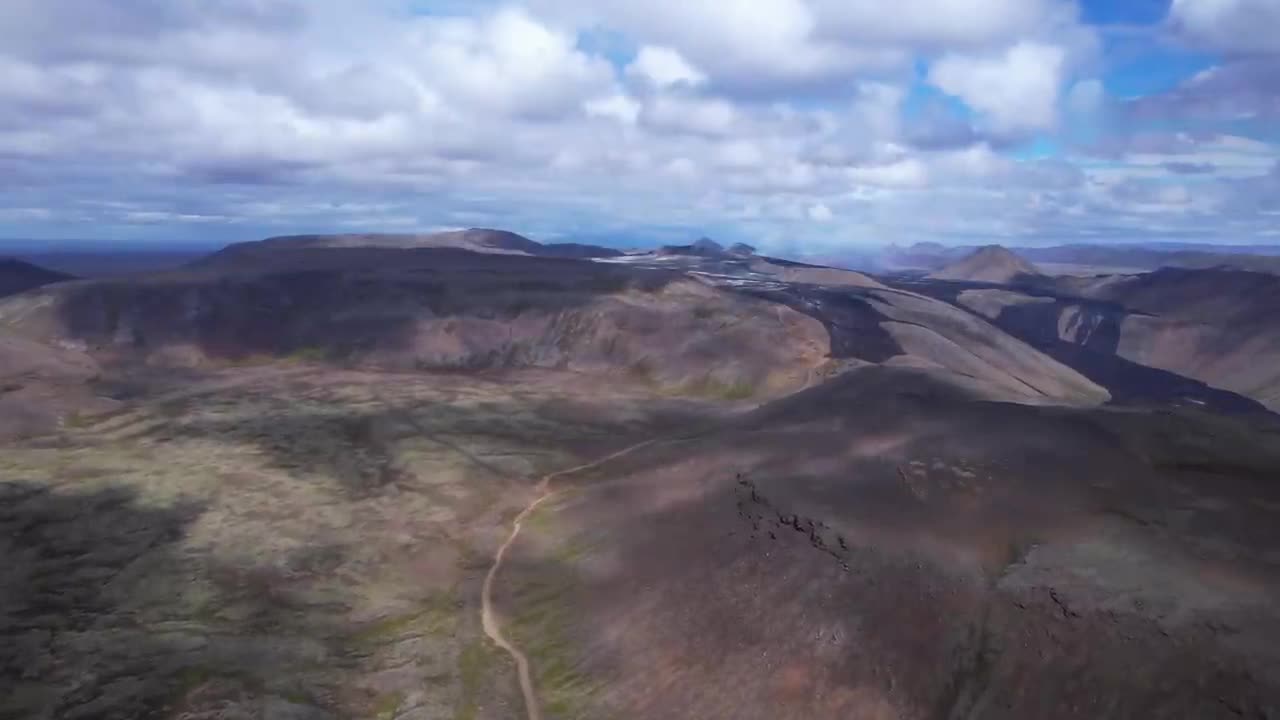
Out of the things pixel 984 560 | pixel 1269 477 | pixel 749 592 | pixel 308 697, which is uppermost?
pixel 1269 477

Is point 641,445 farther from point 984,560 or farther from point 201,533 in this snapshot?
point 984,560

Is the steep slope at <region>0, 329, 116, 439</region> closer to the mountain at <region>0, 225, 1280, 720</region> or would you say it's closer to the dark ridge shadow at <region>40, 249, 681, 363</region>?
the mountain at <region>0, 225, 1280, 720</region>

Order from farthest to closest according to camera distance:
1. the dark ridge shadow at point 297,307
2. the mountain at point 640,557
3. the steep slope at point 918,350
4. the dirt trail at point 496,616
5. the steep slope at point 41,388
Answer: the dark ridge shadow at point 297,307 < the steep slope at point 918,350 < the steep slope at point 41,388 < the dirt trail at point 496,616 < the mountain at point 640,557

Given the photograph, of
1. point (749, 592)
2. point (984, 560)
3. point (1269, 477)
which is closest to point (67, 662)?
point (749, 592)

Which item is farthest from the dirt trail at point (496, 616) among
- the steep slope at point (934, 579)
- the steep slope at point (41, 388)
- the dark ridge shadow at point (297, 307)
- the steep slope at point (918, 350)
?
the dark ridge shadow at point (297, 307)

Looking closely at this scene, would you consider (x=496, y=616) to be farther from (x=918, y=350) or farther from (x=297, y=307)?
(x=297, y=307)

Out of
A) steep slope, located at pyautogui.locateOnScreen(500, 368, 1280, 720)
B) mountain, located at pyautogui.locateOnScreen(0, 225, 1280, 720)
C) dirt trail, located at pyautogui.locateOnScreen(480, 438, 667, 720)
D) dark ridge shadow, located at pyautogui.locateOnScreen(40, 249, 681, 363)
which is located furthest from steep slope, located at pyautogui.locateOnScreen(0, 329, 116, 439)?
steep slope, located at pyautogui.locateOnScreen(500, 368, 1280, 720)

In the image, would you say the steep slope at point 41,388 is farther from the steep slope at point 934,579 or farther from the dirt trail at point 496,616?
the steep slope at point 934,579
